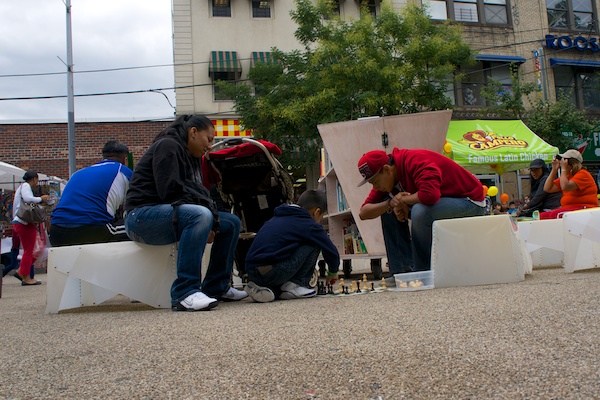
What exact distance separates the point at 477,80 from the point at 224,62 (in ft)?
28.8

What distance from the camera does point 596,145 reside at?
19.8 metres

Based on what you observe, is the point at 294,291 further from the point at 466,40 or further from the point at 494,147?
the point at 466,40

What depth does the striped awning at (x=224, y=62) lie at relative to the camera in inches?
772

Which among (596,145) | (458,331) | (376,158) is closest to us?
(458,331)

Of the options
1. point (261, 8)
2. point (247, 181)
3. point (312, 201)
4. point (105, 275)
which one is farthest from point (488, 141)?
point (261, 8)

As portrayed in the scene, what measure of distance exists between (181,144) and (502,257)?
247 cm

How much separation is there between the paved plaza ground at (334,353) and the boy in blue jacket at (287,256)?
0.92m

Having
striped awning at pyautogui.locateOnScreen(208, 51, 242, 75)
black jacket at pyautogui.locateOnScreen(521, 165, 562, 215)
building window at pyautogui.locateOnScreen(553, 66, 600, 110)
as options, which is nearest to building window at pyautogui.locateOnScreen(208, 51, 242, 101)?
striped awning at pyautogui.locateOnScreen(208, 51, 242, 75)

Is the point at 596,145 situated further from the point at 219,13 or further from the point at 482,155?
the point at 219,13

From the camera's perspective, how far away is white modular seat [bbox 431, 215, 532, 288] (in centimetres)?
420

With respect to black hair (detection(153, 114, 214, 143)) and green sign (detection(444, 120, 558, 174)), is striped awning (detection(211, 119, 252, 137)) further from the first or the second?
black hair (detection(153, 114, 214, 143))

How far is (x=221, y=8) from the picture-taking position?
20438mm

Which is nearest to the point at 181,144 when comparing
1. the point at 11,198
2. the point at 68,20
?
the point at 11,198

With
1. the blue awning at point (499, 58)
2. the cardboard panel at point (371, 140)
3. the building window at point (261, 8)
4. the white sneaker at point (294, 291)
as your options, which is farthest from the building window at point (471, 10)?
the white sneaker at point (294, 291)
